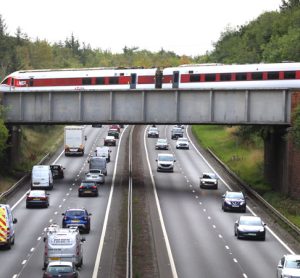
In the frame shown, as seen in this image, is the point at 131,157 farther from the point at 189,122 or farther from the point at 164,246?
the point at 164,246

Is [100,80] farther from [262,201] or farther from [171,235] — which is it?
[171,235]

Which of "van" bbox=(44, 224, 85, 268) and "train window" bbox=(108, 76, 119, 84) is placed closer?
"van" bbox=(44, 224, 85, 268)

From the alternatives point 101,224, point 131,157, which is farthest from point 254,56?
point 101,224

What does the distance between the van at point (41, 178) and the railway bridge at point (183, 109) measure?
6.25 m

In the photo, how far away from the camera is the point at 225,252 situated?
46.7m

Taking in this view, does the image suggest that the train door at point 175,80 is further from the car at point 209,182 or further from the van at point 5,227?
the van at point 5,227

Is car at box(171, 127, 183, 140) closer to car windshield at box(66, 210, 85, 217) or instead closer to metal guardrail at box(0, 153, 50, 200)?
metal guardrail at box(0, 153, 50, 200)

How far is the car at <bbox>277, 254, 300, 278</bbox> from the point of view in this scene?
114ft

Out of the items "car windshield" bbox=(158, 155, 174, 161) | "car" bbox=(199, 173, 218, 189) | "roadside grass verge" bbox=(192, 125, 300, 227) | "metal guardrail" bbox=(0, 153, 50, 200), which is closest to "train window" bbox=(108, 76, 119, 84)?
"car windshield" bbox=(158, 155, 174, 161)

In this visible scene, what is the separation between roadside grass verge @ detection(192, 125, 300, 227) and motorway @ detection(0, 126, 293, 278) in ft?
10.4

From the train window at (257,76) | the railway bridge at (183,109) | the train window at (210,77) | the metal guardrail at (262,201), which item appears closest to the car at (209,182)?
the metal guardrail at (262,201)

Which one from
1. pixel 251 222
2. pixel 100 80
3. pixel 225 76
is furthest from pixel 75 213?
→ pixel 100 80

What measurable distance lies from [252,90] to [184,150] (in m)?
42.2

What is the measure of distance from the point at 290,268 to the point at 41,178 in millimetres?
41576
